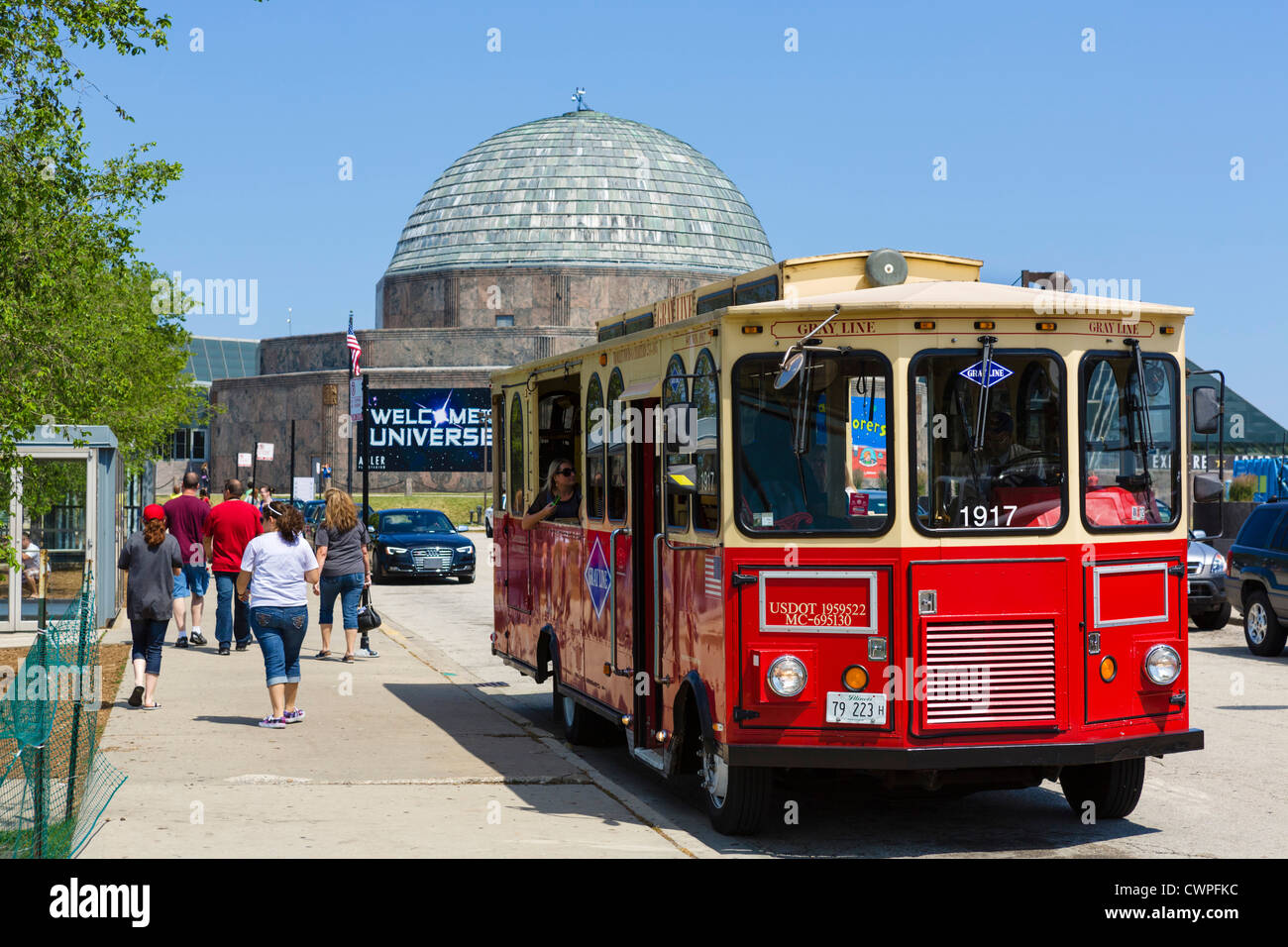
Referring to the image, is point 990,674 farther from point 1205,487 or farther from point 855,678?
point 1205,487

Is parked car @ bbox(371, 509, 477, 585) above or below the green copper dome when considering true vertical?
below

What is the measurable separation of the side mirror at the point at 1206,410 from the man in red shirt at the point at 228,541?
11.7 m

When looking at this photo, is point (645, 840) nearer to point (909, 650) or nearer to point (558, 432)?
point (909, 650)

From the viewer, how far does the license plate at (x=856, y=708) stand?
8.16 metres

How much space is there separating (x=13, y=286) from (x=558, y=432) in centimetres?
516

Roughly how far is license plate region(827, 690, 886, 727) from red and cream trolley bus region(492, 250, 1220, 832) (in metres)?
0.01

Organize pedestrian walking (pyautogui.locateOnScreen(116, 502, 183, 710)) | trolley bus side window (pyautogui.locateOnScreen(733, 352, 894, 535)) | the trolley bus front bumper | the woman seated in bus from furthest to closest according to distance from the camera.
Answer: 1. pedestrian walking (pyautogui.locateOnScreen(116, 502, 183, 710))
2. the woman seated in bus
3. trolley bus side window (pyautogui.locateOnScreen(733, 352, 894, 535))
4. the trolley bus front bumper

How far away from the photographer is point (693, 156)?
91062 mm

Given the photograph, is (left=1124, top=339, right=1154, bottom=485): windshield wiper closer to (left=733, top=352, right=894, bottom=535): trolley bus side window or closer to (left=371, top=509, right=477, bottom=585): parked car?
(left=733, top=352, right=894, bottom=535): trolley bus side window

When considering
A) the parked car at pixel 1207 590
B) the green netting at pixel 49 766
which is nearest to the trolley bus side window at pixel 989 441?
the green netting at pixel 49 766

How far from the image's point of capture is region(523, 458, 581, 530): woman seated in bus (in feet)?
38.7

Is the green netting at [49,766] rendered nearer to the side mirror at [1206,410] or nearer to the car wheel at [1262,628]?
the side mirror at [1206,410]

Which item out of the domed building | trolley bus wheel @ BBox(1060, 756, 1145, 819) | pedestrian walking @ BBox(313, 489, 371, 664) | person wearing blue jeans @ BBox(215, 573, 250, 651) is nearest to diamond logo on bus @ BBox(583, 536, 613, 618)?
trolley bus wheel @ BBox(1060, 756, 1145, 819)

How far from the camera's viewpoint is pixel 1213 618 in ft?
74.0
